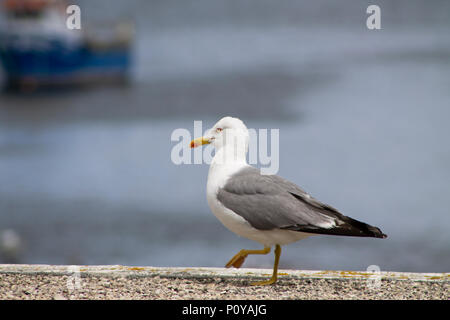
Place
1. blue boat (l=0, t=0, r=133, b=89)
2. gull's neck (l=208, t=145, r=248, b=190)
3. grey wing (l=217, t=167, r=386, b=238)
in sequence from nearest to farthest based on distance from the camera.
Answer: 1. grey wing (l=217, t=167, r=386, b=238)
2. gull's neck (l=208, t=145, r=248, b=190)
3. blue boat (l=0, t=0, r=133, b=89)

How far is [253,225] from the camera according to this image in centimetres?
554

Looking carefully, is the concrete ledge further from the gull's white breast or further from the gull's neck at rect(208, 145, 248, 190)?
the gull's neck at rect(208, 145, 248, 190)

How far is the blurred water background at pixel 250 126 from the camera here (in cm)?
1933

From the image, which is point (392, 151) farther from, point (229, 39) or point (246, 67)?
point (229, 39)

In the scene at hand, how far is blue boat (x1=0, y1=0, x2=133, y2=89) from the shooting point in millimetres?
44031

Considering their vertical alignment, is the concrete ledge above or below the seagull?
below

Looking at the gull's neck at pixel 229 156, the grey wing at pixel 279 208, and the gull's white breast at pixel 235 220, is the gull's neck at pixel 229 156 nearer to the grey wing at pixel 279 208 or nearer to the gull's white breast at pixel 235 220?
the gull's white breast at pixel 235 220

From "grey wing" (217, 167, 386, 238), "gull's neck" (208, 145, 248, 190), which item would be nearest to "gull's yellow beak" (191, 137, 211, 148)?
"gull's neck" (208, 145, 248, 190)

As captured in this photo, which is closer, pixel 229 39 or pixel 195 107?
pixel 195 107

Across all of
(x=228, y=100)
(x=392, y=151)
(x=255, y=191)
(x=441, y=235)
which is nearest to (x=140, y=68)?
(x=228, y=100)

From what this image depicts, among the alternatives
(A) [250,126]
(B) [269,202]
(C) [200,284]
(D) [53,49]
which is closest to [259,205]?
(B) [269,202]

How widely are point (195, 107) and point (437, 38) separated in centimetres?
3386

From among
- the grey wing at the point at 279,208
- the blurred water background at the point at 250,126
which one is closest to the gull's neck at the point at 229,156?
the grey wing at the point at 279,208

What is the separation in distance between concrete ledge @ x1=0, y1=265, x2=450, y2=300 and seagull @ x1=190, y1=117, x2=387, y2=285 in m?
0.25
